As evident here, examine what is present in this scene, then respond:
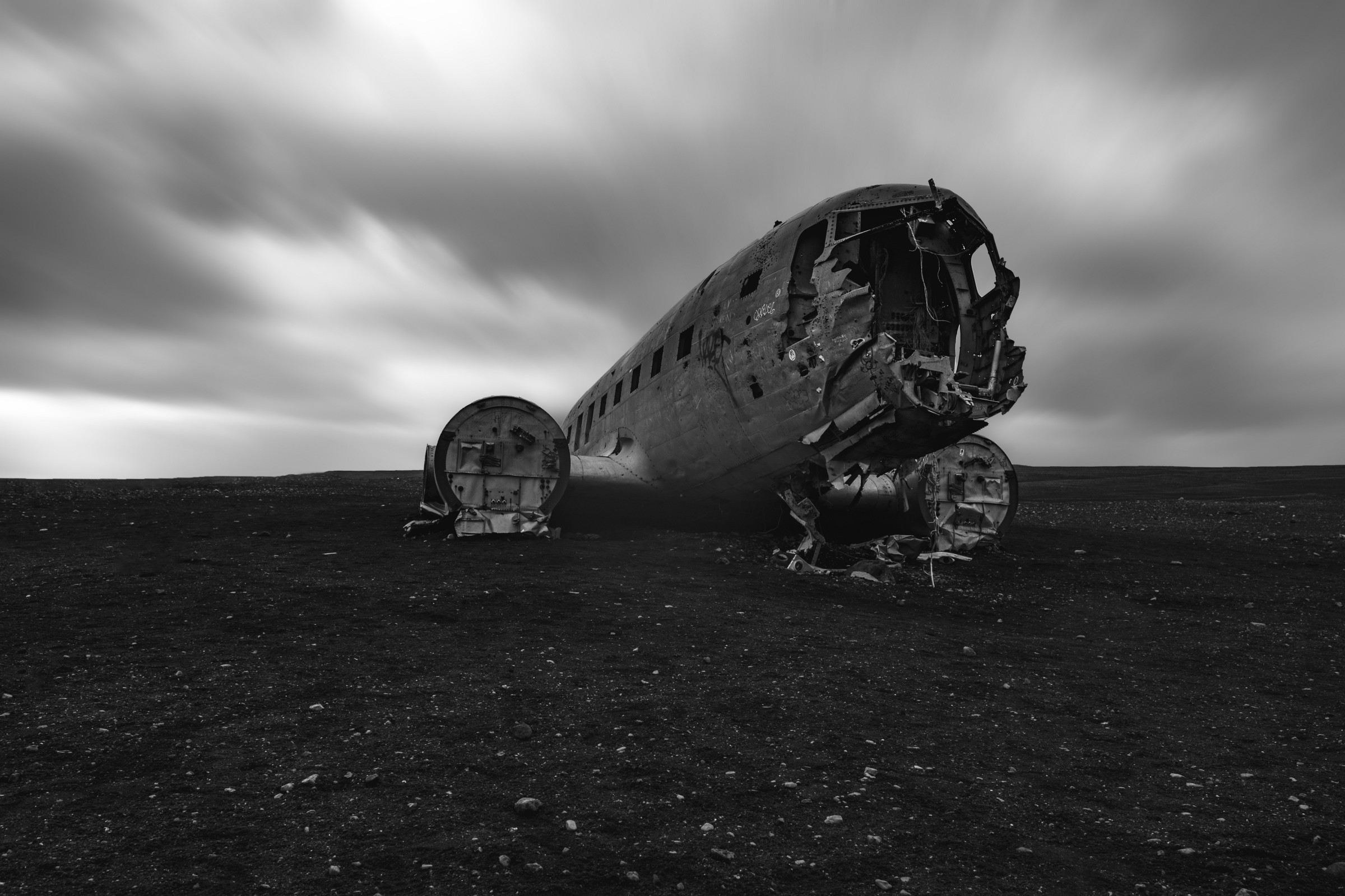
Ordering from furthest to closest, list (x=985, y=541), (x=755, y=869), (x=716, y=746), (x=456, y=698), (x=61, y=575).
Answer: (x=985, y=541) < (x=61, y=575) < (x=456, y=698) < (x=716, y=746) < (x=755, y=869)

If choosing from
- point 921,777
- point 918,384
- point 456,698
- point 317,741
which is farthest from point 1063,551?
point 317,741

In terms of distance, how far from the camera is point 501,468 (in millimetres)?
11781

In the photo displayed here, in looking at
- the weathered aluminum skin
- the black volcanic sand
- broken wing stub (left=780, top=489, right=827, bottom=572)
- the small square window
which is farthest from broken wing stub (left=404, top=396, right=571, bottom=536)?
broken wing stub (left=780, top=489, right=827, bottom=572)

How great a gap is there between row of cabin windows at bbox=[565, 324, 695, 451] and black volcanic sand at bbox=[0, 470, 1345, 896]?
3890 millimetres

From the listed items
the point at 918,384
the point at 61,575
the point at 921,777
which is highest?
the point at 918,384

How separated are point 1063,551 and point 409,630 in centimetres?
1149

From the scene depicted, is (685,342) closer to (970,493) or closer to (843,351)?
(843,351)

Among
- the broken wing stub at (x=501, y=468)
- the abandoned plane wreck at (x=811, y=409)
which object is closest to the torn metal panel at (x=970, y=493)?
the abandoned plane wreck at (x=811, y=409)

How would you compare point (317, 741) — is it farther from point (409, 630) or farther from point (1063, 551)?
point (1063, 551)

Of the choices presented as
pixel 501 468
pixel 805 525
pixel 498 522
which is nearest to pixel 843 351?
pixel 805 525

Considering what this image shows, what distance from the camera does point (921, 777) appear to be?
13.9 ft

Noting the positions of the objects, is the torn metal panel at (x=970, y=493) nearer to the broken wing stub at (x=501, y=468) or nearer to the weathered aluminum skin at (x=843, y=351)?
the weathered aluminum skin at (x=843, y=351)

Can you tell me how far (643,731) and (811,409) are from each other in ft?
19.1

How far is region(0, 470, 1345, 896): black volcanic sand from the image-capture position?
3.21 m
